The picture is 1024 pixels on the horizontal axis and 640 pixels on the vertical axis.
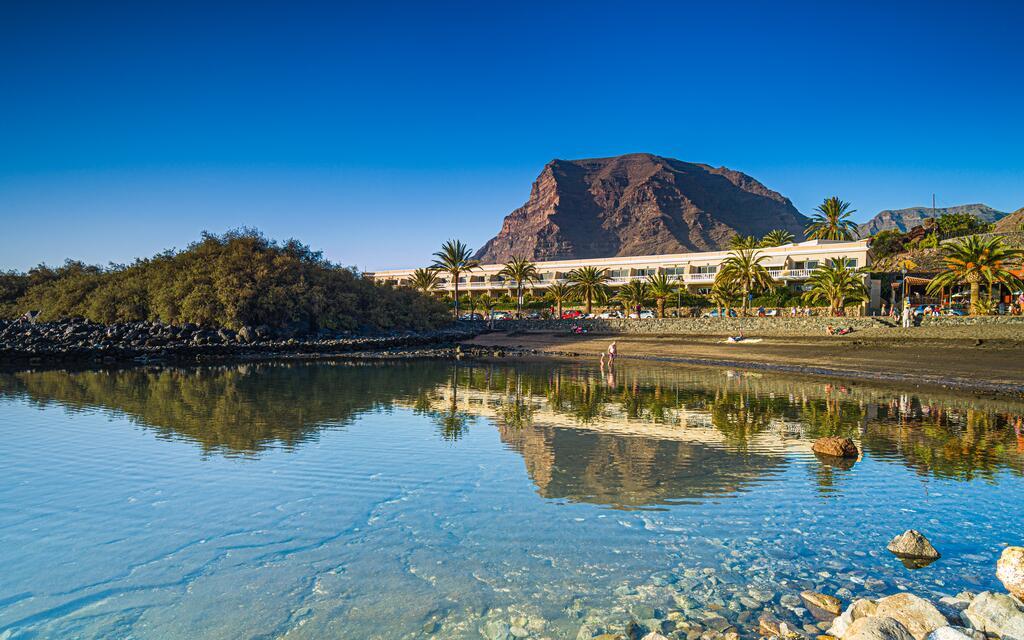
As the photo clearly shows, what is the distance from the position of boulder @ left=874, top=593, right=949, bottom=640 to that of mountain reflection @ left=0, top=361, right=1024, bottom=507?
4412mm

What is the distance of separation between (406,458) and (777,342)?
119ft

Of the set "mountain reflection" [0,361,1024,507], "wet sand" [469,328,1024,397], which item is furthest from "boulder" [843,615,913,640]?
"wet sand" [469,328,1024,397]

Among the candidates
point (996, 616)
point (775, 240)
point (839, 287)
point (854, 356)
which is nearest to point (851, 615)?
point (996, 616)

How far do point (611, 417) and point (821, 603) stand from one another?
40.3 ft

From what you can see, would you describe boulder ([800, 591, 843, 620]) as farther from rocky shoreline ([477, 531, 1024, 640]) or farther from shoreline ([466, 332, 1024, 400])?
shoreline ([466, 332, 1024, 400])

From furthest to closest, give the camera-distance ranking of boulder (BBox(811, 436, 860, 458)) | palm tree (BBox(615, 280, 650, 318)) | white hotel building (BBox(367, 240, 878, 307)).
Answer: white hotel building (BBox(367, 240, 878, 307)), palm tree (BBox(615, 280, 650, 318)), boulder (BBox(811, 436, 860, 458))

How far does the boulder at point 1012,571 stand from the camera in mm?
6566

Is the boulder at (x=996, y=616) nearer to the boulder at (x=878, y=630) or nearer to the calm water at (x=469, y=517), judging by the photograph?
the boulder at (x=878, y=630)

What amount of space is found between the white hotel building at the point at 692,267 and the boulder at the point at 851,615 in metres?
61.1

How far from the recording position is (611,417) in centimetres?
1878

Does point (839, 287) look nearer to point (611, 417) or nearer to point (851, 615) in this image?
point (611, 417)

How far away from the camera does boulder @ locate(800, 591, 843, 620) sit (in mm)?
6369

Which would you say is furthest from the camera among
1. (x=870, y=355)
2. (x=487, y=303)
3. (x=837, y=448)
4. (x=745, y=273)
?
(x=487, y=303)

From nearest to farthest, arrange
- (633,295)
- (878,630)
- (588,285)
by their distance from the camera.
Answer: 1. (878,630)
2. (633,295)
3. (588,285)
